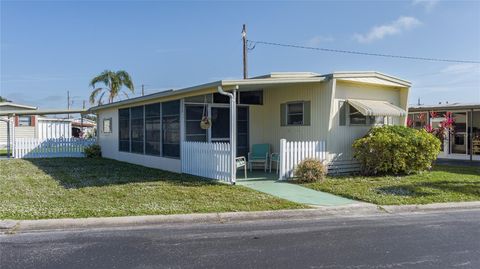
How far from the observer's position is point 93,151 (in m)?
20.6

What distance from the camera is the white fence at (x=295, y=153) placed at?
11172mm

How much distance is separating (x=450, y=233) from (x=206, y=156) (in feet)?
21.8

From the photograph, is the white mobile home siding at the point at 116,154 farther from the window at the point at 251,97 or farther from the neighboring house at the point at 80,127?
the neighboring house at the point at 80,127

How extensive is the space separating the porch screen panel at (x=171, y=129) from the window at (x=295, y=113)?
3.39 metres

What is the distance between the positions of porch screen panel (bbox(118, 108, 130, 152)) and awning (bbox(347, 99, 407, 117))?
358 inches

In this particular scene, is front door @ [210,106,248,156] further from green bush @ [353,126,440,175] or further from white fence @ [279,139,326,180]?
green bush @ [353,126,440,175]

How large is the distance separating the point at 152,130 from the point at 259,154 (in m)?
3.91

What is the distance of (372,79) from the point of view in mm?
12953

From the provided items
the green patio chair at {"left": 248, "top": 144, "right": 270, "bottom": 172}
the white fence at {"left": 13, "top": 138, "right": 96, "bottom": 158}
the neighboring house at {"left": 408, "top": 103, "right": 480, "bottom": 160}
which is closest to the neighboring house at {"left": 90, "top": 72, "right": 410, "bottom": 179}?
the green patio chair at {"left": 248, "top": 144, "right": 270, "bottom": 172}

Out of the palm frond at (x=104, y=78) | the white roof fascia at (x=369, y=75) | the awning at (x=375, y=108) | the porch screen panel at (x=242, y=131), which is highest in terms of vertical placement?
the palm frond at (x=104, y=78)

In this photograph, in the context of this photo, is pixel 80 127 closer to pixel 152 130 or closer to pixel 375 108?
pixel 152 130

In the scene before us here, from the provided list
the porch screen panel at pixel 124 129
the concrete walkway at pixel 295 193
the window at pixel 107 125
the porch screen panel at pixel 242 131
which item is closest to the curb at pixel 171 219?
the concrete walkway at pixel 295 193

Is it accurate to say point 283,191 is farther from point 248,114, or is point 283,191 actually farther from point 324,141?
point 248,114

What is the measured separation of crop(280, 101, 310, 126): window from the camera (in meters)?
12.7
